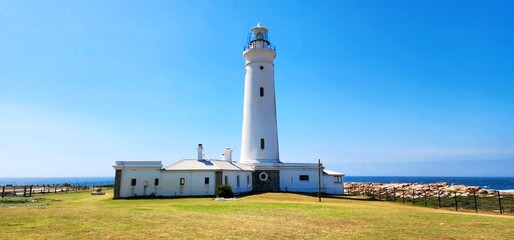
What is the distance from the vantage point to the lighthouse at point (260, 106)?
35.2 m

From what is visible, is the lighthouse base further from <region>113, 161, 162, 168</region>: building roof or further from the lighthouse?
<region>113, 161, 162, 168</region>: building roof

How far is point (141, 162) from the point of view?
30109mm

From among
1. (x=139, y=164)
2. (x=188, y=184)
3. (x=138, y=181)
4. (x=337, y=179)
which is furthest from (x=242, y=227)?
(x=337, y=179)

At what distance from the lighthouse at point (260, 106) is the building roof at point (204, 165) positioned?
9.41 feet

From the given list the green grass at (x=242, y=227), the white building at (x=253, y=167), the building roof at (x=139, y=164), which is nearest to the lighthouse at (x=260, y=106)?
the white building at (x=253, y=167)

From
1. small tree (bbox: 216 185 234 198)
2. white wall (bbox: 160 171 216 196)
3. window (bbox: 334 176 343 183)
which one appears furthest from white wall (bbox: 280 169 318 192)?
small tree (bbox: 216 185 234 198)

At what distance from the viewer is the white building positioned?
29.9 m

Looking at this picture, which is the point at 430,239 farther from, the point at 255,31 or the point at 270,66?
the point at 255,31

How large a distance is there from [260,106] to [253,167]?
6305 millimetres

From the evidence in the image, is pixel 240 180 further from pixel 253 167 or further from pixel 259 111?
pixel 259 111

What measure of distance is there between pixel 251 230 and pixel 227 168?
1948 centimetres

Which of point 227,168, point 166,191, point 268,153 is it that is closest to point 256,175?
point 268,153

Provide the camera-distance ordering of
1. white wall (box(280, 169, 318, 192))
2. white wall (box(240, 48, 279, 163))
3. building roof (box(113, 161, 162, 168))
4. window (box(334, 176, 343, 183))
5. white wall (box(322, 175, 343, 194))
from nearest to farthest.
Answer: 1. building roof (box(113, 161, 162, 168))
2. white wall (box(280, 169, 318, 192))
3. white wall (box(240, 48, 279, 163))
4. white wall (box(322, 175, 343, 194))
5. window (box(334, 176, 343, 183))

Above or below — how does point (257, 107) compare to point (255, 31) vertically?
below
